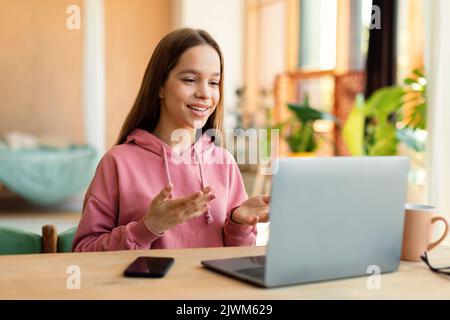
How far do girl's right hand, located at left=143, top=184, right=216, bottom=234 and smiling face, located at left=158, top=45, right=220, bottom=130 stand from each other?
0.35m

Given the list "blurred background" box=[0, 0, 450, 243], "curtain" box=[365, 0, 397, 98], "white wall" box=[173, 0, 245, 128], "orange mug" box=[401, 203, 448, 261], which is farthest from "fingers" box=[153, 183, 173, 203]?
"white wall" box=[173, 0, 245, 128]

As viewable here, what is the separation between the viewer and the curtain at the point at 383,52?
165 inches

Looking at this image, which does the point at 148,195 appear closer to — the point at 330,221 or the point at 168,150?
the point at 168,150

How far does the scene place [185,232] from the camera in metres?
1.38

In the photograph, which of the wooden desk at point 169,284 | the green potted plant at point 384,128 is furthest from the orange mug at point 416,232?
the green potted plant at point 384,128

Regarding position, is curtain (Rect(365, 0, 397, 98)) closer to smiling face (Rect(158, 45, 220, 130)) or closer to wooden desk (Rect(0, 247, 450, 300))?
smiling face (Rect(158, 45, 220, 130))

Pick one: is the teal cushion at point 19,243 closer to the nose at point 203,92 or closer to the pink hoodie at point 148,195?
the pink hoodie at point 148,195

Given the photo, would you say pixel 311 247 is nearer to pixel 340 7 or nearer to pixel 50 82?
pixel 340 7

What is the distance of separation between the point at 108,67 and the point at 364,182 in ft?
19.3

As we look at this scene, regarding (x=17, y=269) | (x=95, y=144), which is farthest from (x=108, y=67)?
(x=17, y=269)

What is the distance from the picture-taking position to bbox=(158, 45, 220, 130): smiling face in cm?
139

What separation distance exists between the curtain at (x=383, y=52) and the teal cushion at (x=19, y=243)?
3.44m
